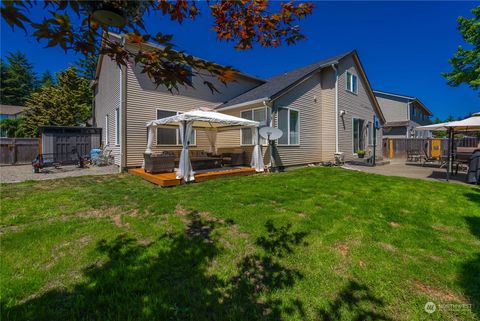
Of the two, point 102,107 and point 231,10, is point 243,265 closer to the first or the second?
point 231,10

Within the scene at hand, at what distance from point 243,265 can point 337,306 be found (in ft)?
3.64

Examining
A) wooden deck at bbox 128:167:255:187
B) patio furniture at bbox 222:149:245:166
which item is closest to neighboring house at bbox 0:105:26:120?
wooden deck at bbox 128:167:255:187

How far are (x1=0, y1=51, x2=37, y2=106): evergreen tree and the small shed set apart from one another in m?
32.3

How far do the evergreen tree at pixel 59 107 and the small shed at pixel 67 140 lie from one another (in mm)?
9631

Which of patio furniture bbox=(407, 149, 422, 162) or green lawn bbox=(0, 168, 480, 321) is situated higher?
patio furniture bbox=(407, 149, 422, 162)

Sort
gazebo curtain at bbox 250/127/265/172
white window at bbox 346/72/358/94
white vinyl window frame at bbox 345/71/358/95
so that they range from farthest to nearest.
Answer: white window at bbox 346/72/358/94
white vinyl window frame at bbox 345/71/358/95
gazebo curtain at bbox 250/127/265/172

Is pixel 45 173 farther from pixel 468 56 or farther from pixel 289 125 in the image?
pixel 468 56

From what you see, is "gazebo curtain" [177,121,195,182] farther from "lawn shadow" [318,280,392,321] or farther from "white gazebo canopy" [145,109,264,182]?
"lawn shadow" [318,280,392,321]

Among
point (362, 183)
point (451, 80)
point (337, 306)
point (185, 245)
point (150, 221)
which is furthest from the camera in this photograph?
point (451, 80)

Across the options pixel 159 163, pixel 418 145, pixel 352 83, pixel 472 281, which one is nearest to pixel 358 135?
pixel 352 83

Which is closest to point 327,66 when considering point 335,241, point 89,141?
point 335,241

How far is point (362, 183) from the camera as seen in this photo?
7062mm

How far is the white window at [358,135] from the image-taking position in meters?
14.0

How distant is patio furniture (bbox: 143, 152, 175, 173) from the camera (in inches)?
320
